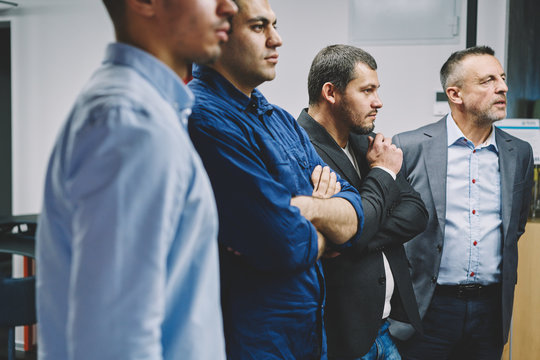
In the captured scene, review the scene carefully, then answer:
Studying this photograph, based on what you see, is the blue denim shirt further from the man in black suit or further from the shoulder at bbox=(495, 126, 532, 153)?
the shoulder at bbox=(495, 126, 532, 153)

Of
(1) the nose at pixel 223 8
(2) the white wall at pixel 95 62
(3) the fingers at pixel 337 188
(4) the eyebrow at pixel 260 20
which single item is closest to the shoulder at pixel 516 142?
(2) the white wall at pixel 95 62

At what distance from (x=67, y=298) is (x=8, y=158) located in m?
4.21

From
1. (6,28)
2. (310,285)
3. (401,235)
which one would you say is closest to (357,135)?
(401,235)

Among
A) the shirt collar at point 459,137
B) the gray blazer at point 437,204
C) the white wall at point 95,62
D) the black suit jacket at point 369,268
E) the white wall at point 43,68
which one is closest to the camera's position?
the black suit jacket at point 369,268

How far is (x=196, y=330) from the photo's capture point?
2.25 feet

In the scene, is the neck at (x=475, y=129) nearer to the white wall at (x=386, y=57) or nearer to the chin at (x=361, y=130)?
the chin at (x=361, y=130)

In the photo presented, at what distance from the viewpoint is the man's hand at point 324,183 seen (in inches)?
53.7

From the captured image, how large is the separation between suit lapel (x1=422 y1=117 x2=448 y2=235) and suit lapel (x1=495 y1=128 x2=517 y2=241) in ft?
0.79

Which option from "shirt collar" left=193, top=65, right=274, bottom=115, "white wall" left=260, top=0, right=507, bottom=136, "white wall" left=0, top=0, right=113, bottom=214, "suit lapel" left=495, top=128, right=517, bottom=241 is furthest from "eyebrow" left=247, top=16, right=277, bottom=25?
"white wall" left=0, top=0, right=113, bottom=214

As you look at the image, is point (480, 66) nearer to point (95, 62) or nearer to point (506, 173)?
point (506, 173)

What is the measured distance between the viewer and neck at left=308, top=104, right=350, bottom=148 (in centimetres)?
178

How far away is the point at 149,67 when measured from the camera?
713 mm

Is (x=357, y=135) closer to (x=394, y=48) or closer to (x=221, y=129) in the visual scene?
(x=221, y=129)

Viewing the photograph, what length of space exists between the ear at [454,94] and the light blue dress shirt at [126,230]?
180 cm
